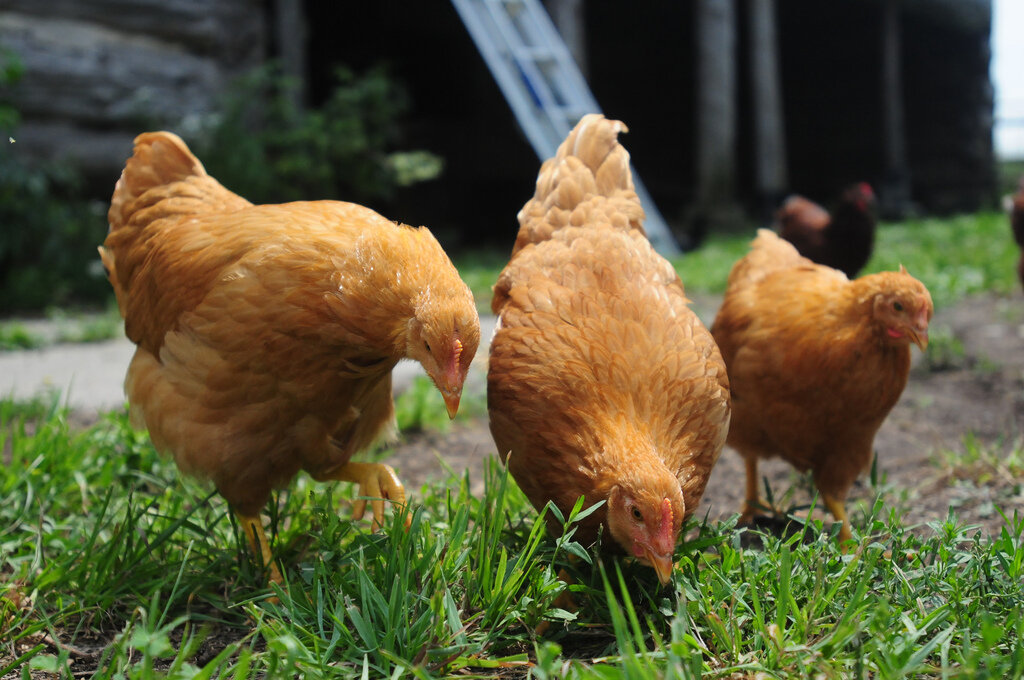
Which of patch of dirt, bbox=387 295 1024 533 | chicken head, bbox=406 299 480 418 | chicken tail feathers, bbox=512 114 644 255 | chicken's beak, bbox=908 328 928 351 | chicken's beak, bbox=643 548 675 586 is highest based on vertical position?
chicken tail feathers, bbox=512 114 644 255

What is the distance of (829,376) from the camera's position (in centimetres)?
260

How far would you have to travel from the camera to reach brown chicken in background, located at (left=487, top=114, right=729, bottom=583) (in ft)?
6.10

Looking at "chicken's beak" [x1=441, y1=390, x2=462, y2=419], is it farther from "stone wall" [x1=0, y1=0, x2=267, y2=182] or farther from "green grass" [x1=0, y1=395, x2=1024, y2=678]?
"stone wall" [x1=0, y1=0, x2=267, y2=182]

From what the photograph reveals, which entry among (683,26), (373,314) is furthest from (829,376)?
(683,26)

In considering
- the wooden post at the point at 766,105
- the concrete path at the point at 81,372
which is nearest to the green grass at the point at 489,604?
the concrete path at the point at 81,372

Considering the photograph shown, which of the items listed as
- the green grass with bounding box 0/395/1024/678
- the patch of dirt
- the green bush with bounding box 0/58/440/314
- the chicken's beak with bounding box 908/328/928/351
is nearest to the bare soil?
the patch of dirt

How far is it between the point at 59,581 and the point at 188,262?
93cm

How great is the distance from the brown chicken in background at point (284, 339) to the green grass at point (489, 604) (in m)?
0.22

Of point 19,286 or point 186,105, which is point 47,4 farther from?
point 19,286

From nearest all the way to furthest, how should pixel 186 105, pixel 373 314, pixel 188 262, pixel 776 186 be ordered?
1. pixel 373 314
2. pixel 188 262
3. pixel 186 105
4. pixel 776 186

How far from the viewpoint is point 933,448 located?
3350mm

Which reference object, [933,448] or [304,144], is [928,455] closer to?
[933,448]

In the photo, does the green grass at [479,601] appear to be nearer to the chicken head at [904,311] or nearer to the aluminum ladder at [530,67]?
the chicken head at [904,311]

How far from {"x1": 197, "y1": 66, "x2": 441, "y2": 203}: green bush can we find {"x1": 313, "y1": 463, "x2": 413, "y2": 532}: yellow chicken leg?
16.1 ft
